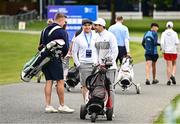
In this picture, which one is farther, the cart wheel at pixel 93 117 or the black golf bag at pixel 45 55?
the black golf bag at pixel 45 55

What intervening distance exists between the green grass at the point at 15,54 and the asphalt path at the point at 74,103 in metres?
3.35

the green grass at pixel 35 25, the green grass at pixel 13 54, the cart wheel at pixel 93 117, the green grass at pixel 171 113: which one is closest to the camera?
the green grass at pixel 171 113

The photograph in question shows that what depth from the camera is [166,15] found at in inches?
3519

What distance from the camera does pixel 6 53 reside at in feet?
112

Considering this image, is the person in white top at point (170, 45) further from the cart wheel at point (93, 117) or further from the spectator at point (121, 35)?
the cart wheel at point (93, 117)

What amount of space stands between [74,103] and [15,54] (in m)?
18.4

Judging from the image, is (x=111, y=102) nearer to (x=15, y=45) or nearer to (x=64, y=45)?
(x=64, y=45)

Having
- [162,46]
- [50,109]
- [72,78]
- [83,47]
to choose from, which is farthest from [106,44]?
[162,46]

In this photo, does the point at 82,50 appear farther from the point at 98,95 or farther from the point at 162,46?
the point at 162,46

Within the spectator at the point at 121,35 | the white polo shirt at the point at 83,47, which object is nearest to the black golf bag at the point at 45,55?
the white polo shirt at the point at 83,47

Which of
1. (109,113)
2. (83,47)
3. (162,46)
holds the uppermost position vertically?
(83,47)

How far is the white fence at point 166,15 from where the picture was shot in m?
88.1

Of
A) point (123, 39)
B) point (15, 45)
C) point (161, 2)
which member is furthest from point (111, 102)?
point (161, 2)

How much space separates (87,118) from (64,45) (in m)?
1.59
